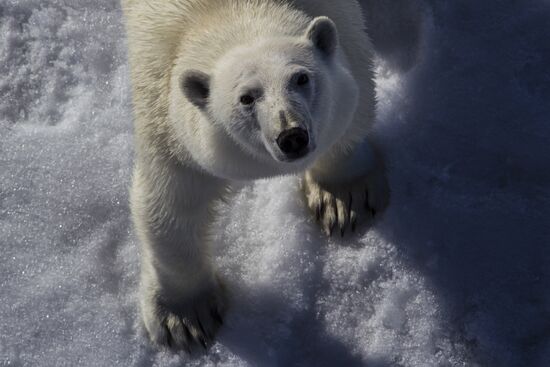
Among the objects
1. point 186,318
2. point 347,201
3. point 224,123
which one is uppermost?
point 224,123

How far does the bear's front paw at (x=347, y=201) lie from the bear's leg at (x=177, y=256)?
0.66m

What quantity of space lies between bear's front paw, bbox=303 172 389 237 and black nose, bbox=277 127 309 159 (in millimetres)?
1545

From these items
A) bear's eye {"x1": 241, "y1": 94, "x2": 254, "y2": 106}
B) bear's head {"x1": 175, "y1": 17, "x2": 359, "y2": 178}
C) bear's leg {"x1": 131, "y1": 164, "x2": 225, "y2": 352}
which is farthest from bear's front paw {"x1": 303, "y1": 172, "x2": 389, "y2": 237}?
bear's eye {"x1": 241, "y1": 94, "x2": 254, "y2": 106}

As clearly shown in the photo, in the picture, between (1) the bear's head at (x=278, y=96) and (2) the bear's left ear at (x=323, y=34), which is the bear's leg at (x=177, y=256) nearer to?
(1) the bear's head at (x=278, y=96)

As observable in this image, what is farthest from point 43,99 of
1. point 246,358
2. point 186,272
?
point 246,358

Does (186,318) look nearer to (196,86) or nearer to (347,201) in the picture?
(347,201)

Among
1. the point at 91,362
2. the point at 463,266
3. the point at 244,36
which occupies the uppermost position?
the point at 244,36

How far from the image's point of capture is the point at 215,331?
15.2 ft

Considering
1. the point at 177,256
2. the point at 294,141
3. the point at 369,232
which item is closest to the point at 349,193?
the point at 369,232

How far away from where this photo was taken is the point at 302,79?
131 inches

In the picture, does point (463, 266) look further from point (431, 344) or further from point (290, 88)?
point (290, 88)

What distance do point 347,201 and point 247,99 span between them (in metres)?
1.48

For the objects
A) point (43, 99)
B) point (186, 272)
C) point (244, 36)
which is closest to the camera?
point (244, 36)

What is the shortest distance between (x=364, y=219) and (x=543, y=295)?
3.22ft
